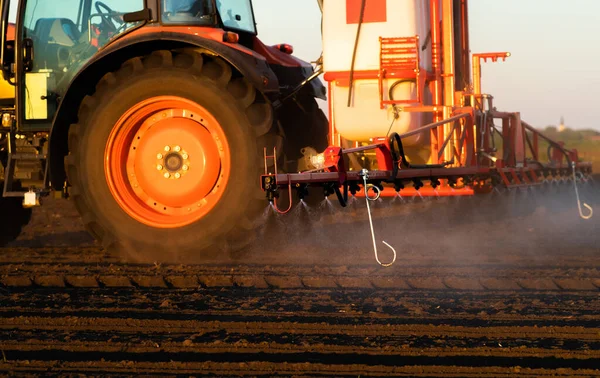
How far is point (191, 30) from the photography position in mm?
6719

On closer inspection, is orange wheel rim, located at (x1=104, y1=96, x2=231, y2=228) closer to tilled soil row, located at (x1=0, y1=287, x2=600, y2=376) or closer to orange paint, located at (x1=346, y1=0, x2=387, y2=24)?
tilled soil row, located at (x1=0, y1=287, x2=600, y2=376)

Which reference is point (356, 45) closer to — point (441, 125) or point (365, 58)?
point (365, 58)

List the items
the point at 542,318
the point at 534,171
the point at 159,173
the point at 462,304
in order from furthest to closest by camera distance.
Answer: the point at 534,171 < the point at 159,173 < the point at 462,304 < the point at 542,318

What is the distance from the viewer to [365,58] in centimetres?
737

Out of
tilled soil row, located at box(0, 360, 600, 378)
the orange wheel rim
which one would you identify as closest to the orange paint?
the orange wheel rim

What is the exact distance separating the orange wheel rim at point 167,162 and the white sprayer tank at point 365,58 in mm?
1325

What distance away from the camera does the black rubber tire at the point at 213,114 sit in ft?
20.9

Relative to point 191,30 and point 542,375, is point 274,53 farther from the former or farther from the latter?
point 542,375

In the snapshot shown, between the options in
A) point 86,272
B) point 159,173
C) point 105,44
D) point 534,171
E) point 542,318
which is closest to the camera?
point 542,318

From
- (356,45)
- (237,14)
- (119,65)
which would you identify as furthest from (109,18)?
(356,45)

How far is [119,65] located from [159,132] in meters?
0.62

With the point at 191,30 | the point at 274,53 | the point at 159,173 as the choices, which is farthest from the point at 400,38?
the point at 159,173

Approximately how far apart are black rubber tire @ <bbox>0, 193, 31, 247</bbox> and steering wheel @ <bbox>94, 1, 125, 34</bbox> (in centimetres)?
222

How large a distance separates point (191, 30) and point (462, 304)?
316cm
